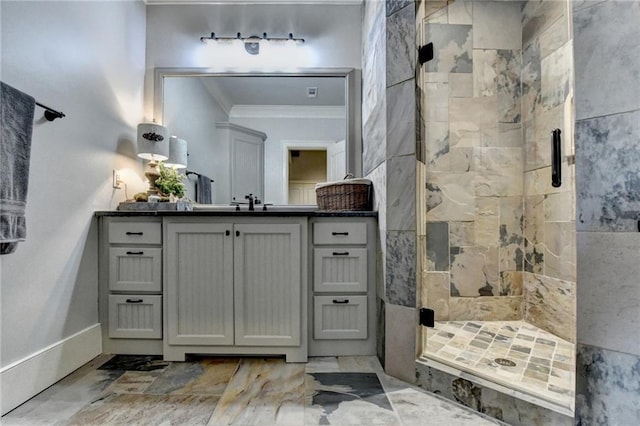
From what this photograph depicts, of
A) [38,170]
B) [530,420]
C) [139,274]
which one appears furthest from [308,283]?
[38,170]

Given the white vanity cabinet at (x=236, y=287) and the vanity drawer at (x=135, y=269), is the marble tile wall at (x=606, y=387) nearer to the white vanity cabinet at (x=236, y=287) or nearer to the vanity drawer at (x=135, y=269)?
the white vanity cabinet at (x=236, y=287)

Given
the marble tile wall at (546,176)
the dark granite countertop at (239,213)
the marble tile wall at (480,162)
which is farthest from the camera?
the marble tile wall at (480,162)

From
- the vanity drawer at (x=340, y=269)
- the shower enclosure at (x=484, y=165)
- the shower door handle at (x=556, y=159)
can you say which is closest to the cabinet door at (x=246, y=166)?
the vanity drawer at (x=340, y=269)

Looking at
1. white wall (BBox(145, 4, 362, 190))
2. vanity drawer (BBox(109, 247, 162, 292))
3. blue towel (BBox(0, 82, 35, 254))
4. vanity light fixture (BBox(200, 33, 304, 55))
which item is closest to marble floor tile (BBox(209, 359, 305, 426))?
vanity drawer (BBox(109, 247, 162, 292))

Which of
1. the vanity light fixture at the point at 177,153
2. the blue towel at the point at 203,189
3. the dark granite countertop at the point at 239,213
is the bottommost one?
the dark granite countertop at the point at 239,213

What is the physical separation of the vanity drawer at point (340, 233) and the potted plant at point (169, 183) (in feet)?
3.73

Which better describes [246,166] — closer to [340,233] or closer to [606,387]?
[340,233]

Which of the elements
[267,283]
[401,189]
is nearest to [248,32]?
[401,189]

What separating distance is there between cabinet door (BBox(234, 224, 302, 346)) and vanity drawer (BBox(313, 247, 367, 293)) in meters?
0.13

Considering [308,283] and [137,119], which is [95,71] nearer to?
[137,119]

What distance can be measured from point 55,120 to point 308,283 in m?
1.59

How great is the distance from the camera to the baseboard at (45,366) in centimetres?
126

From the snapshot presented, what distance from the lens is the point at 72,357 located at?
159 centimetres

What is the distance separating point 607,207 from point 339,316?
133 centimetres
